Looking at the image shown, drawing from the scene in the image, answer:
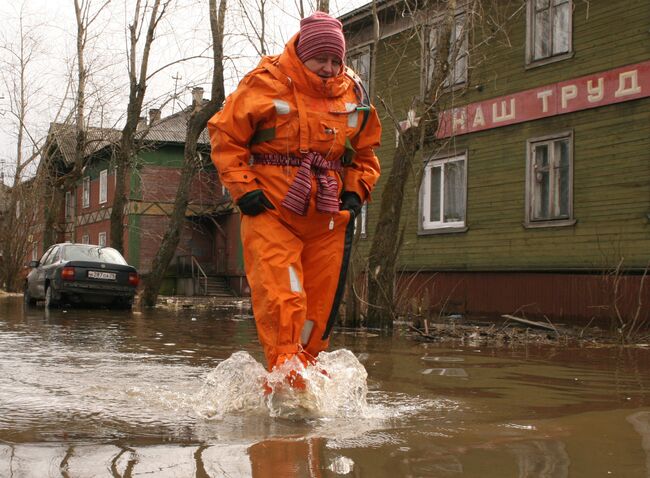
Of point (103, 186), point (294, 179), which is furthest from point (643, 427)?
point (103, 186)

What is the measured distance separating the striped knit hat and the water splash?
1.63 m

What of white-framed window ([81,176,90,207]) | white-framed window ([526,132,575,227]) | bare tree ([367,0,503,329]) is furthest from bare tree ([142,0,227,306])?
white-framed window ([81,176,90,207])

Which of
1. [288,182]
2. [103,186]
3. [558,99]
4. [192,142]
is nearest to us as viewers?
[288,182]

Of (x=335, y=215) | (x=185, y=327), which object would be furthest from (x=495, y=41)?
(x=335, y=215)

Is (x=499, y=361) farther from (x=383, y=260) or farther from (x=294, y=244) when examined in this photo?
(x=383, y=260)

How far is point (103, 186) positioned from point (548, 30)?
3210 cm

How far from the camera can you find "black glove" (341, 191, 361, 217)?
4.94 metres

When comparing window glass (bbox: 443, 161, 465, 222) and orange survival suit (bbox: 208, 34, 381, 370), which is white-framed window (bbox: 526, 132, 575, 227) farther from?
orange survival suit (bbox: 208, 34, 381, 370)

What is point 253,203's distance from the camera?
451cm

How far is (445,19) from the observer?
11414mm

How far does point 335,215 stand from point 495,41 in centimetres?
1365

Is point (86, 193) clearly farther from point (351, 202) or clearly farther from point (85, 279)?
point (351, 202)

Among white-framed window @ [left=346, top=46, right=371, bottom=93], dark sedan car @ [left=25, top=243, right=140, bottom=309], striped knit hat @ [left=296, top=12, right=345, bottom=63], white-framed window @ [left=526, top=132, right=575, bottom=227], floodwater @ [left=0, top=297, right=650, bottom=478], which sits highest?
white-framed window @ [left=346, top=46, right=371, bottom=93]

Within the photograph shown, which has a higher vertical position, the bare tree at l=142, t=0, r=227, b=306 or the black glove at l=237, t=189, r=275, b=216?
the bare tree at l=142, t=0, r=227, b=306
